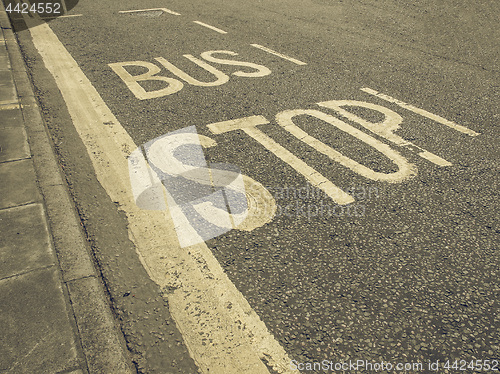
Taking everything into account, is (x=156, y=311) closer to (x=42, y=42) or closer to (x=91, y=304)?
(x=91, y=304)

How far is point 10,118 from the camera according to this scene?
4.05m

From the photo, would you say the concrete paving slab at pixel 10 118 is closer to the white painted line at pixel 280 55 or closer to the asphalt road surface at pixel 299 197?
the asphalt road surface at pixel 299 197

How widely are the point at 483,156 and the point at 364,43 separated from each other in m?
4.05

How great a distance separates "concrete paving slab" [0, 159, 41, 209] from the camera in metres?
2.87

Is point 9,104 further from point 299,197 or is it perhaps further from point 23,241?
point 299,197

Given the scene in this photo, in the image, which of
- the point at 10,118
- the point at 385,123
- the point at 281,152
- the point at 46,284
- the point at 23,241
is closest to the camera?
the point at 46,284

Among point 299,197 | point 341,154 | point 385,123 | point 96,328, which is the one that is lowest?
point 96,328

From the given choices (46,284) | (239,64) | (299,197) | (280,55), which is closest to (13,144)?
(46,284)

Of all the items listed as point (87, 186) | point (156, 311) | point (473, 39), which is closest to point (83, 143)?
point (87, 186)

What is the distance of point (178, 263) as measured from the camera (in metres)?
2.53

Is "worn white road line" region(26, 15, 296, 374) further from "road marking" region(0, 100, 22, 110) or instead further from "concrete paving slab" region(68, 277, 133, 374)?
"road marking" region(0, 100, 22, 110)

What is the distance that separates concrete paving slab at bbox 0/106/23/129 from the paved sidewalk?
523 mm

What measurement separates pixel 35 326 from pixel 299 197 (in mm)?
1875

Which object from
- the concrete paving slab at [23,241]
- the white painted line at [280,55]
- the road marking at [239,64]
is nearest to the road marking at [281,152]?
the road marking at [239,64]
